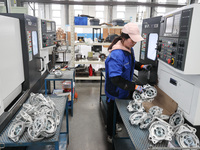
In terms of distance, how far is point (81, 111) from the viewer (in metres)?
2.97

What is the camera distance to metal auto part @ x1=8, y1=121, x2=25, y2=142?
109 cm

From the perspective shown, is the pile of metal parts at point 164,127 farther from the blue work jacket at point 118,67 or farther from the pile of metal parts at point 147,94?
the blue work jacket at point 118,67

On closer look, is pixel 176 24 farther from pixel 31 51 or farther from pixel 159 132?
pixel 31 51

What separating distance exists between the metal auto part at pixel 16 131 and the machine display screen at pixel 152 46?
1497mm

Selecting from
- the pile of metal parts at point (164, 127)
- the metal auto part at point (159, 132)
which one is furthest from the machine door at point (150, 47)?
the metal auto part at point (159, 132)

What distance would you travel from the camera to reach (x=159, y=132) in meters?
1.12

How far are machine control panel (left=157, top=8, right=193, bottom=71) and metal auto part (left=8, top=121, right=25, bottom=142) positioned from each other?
1.24 metres

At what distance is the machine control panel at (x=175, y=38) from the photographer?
113cm

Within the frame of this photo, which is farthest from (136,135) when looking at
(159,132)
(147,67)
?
(147,67)

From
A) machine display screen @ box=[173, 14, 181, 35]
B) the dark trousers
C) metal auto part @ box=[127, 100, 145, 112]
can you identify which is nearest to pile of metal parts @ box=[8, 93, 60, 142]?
metal auto part @ box=[127, 100, 145, 112]

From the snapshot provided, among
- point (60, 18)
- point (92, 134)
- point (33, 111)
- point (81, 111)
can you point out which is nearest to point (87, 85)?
point (81, 111)

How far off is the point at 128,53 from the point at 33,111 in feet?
3.52

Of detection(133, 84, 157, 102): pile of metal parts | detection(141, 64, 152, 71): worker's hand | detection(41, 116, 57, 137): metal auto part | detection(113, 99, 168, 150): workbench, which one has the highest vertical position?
detection(141, 64, 152, 71): worker's hand

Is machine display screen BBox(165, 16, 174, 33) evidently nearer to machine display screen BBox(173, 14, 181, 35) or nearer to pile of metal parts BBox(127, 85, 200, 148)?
machine display screen BBox(173, 14, 181, 35)
